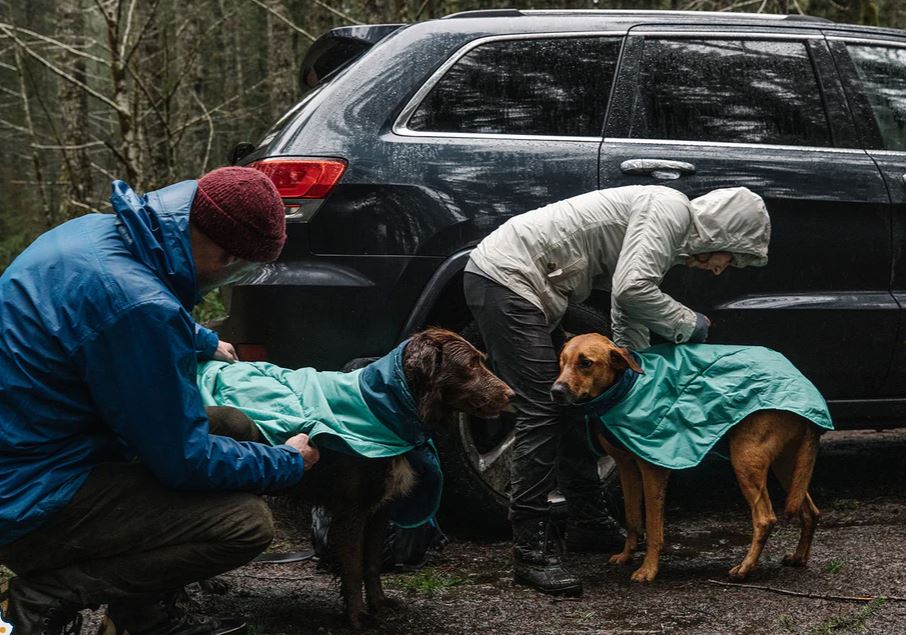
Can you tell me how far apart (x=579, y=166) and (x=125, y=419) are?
2556 millimetres

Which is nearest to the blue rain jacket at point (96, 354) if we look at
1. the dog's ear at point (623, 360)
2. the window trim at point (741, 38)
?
the dog's ear at point (623, 360)

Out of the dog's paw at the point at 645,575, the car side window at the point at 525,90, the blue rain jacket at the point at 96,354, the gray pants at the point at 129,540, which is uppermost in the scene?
the car side window at the point at 525,90

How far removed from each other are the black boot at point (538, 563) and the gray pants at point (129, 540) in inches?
53.0

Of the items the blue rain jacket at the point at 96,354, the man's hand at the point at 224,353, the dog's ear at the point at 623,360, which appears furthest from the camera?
the dog's ear at the point at 623,360

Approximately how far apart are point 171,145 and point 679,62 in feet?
22.6

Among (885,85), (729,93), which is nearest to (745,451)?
(729,93)

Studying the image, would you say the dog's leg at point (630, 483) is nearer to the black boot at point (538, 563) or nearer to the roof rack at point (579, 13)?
the black boot at point (538, 563)

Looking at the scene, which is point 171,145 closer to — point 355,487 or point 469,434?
point 469,434

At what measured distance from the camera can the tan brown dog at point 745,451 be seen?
4188 mm

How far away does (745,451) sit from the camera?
4.23 m

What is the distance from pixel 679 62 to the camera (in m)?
4.95

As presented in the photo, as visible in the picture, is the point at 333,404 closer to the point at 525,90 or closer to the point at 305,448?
the point at 305,448

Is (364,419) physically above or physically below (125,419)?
below

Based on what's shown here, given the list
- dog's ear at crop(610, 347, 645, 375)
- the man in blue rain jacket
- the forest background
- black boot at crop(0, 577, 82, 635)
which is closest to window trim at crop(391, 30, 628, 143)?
dog's ear at crop(610, 347, 645, 375)
